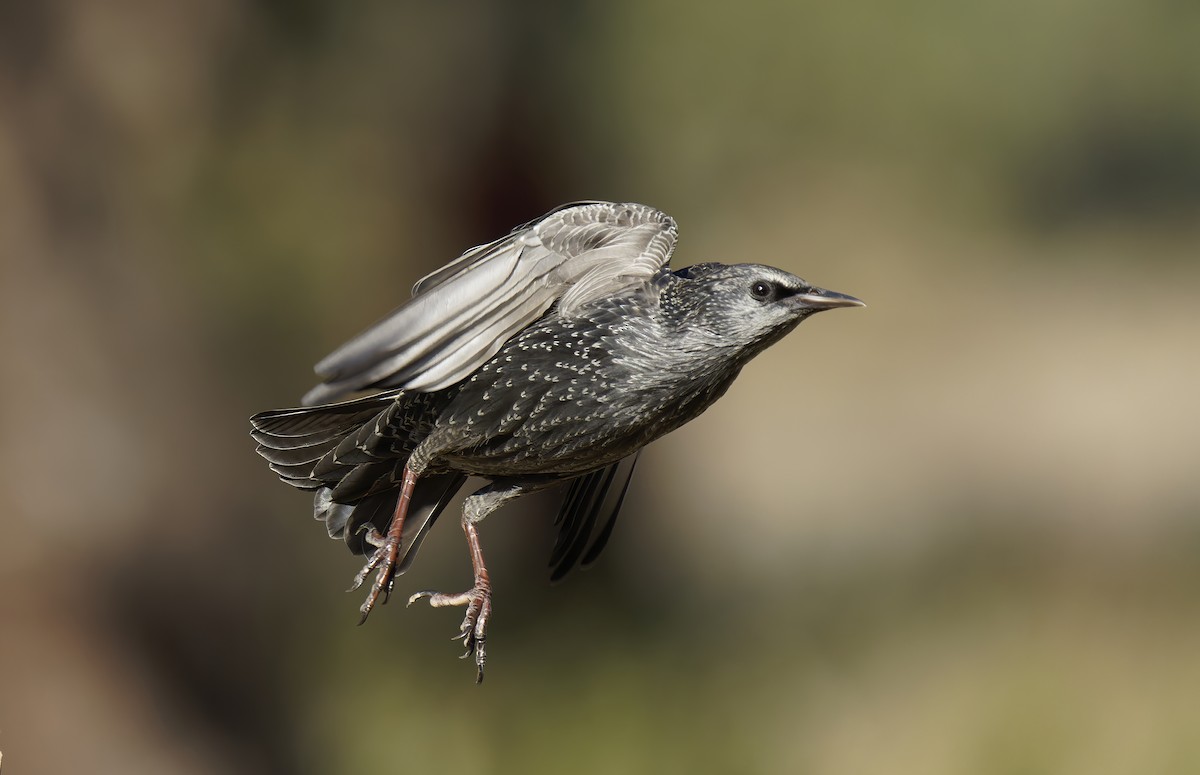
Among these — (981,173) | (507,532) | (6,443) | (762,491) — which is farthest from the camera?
(981,173)

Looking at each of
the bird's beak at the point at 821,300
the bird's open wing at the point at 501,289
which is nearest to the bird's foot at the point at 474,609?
the bird's open wing at the point at 501,289

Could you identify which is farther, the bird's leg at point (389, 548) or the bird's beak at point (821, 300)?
the bird's leg at point (389, 548)

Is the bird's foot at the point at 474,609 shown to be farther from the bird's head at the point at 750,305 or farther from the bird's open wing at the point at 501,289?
the bird's head at the point at 750,305

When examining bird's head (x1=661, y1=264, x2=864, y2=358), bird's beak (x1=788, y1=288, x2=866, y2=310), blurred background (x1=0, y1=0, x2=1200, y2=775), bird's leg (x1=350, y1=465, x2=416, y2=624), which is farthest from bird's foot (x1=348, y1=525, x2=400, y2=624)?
blurred background (x1=0, y1=0, x2=1200, y2=775)

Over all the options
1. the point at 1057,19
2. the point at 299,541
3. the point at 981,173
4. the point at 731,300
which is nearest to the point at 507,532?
the point at 299,541

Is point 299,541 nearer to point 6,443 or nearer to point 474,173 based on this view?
point 6,443

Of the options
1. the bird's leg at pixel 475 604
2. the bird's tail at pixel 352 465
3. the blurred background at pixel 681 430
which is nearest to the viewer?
the bird's leg at pixel 475 604

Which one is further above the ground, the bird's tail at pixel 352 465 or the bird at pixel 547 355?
the bird at pixel 547 355

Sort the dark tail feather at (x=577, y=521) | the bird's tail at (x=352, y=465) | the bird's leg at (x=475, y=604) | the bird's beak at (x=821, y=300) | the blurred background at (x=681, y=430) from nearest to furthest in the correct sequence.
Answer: the bird's beak at (x=821, y=300), the bird's leg at (x=475, y=604), the bird's tail at (x=352, y=465), the dark tail feather at (x=577, y=521), the blurred background at (x=681, y=430)
